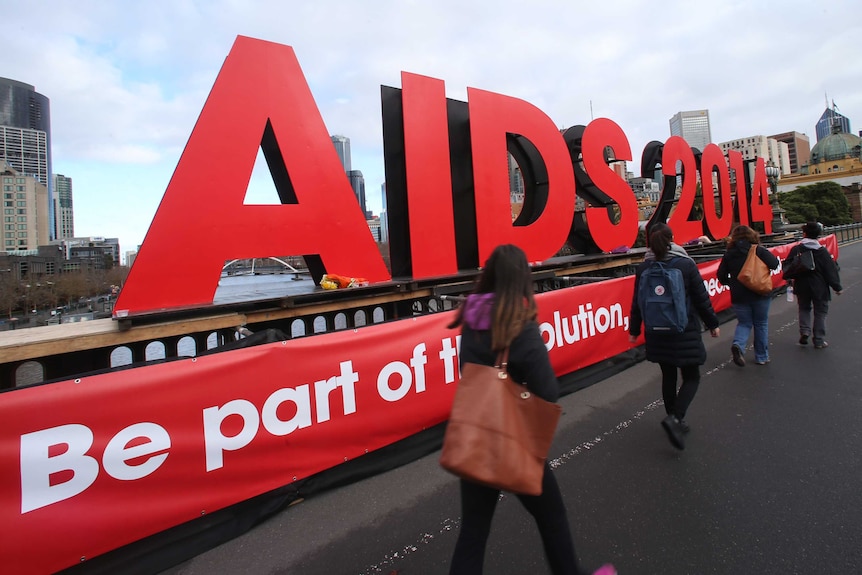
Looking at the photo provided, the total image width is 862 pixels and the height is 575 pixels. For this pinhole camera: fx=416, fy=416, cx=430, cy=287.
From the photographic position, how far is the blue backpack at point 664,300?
3355mm

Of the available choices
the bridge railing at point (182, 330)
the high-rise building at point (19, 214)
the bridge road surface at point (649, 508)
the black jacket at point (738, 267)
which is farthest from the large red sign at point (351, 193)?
the high-rise building at point (19, 214)

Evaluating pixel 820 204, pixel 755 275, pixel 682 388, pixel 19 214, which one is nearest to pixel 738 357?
pixel 755 275

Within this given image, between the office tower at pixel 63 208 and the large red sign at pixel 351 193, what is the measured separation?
196 metres

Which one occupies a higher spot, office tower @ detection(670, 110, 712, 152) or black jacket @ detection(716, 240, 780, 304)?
office tower @ detection(670, 110, 712, 152)

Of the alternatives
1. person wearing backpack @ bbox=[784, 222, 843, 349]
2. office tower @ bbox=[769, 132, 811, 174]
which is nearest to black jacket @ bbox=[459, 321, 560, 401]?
person wearing backpack @ bbox=[784, 222, 843, 349]

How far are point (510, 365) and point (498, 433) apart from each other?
1.09ft

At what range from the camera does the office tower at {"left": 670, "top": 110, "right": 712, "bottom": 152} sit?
146625mm

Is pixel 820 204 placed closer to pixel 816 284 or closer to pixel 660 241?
pixel 816 284

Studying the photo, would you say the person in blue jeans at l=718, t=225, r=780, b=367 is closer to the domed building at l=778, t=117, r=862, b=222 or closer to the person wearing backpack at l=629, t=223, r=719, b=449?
the person wearing backpack at l=629, t=223, r=719, b=449

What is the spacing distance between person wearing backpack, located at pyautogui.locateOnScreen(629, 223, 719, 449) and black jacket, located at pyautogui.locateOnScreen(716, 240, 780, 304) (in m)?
2.36

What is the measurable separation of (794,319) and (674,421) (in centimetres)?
683

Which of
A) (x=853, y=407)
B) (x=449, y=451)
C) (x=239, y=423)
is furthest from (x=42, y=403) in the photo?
(x=853, y=407)

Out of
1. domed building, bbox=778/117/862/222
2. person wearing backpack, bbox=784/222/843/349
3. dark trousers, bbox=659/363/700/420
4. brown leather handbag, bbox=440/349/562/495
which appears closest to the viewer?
brown leather handbag, bbox=440/349/562/495

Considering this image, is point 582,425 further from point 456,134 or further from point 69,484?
point 456,134
